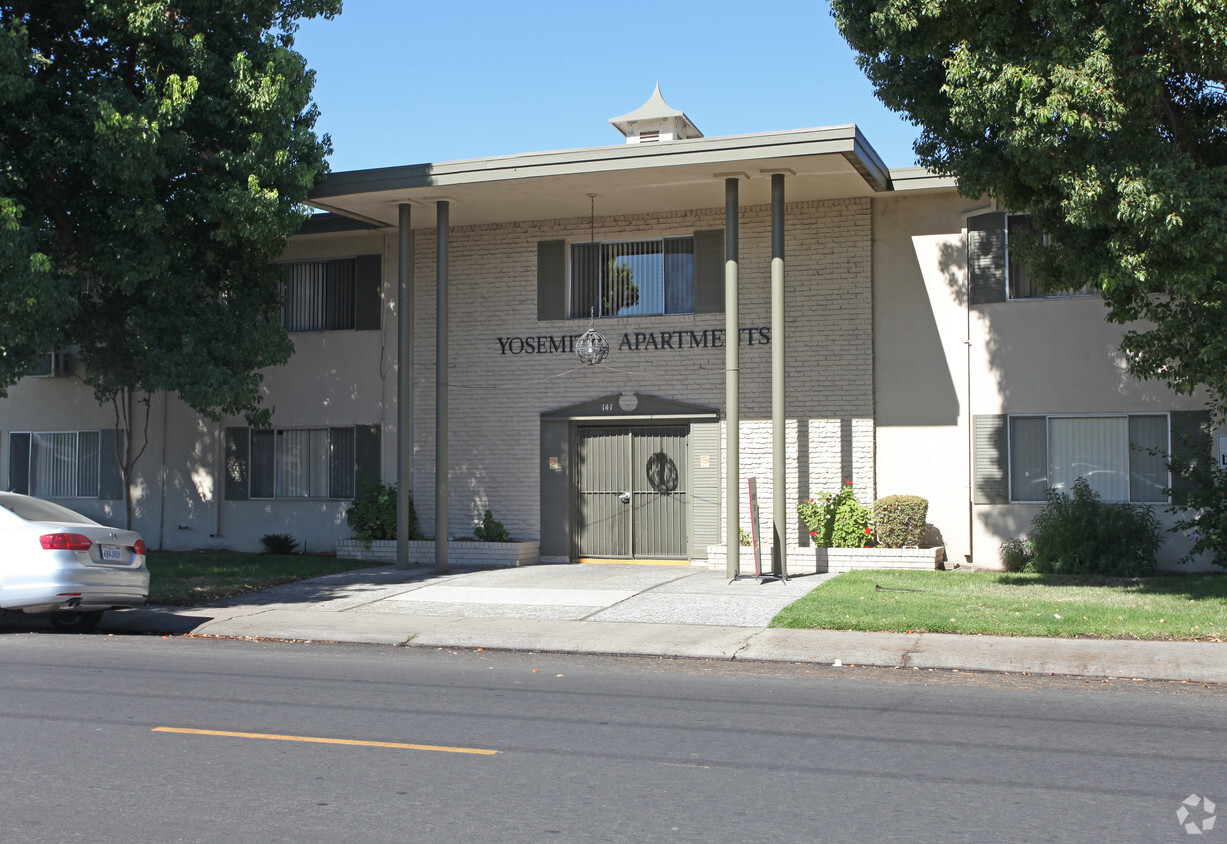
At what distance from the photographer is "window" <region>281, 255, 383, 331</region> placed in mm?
19953

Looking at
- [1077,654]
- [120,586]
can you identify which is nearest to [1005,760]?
[1077,654]

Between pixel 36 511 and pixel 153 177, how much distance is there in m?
4.58

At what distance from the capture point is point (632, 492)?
60.4 feet

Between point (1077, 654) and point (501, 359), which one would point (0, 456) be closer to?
point (501, 359)

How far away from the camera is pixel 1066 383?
16.5m

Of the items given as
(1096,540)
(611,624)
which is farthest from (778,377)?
(611,624)

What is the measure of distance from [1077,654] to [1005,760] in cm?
→ 401

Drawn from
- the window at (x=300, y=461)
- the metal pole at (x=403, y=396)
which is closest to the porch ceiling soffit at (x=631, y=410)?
the metal pole at (x=403, y=396)

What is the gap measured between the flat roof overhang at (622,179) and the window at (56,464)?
25.6 ft

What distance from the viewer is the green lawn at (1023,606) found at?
36.4 ft

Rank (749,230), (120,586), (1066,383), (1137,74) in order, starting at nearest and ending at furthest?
(1137,74)
(120,586)
(1066,383)
(749,230)

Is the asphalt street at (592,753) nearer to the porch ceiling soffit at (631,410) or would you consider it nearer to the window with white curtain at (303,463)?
the porch ceiling soffit at (631,410)

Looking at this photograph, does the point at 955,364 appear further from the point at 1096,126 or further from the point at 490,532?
the point at 490,532

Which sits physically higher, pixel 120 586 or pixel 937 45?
pixel 937 45
